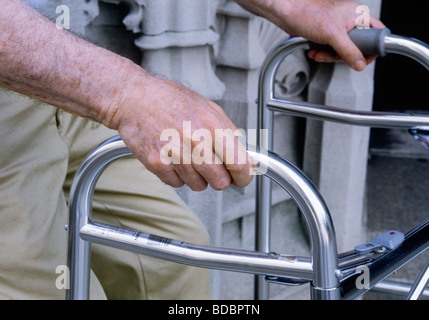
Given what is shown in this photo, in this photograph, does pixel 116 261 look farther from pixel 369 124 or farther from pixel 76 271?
pixel 369 124

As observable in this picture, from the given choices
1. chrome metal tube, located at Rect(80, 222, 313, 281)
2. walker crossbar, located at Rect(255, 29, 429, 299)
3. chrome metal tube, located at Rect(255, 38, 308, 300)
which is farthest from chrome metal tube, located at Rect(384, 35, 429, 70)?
chrome metal tube, located at Rect(80, 222, 313, 281)

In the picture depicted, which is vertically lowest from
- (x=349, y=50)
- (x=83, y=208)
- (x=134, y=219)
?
(x=134, y=219)

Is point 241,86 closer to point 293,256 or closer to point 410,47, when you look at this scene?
point 410,47

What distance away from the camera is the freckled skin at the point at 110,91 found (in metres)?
0.84

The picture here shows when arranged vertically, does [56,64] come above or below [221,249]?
above

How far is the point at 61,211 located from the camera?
1.29 meters

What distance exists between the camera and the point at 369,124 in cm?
112

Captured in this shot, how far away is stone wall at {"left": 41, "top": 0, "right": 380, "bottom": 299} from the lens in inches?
69.7

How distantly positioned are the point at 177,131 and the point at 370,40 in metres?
0.51

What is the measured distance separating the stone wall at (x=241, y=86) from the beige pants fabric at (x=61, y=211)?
0.31m

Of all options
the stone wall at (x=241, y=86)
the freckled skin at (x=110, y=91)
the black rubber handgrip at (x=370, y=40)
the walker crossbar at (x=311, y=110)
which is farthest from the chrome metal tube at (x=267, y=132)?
the freckled skin at (x=110, y=91)

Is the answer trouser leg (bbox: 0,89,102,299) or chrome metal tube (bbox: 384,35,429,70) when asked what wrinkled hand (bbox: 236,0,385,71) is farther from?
trouser leg (bbox: 0,89,102,299)

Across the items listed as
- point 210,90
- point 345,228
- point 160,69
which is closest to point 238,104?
point 210,90

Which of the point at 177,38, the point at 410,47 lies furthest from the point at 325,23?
the point at 177,38
